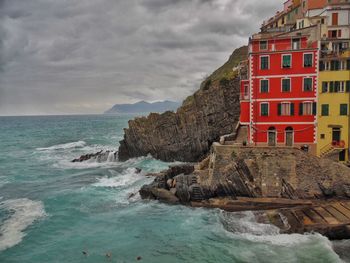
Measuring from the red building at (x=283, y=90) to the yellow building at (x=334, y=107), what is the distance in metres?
0.87

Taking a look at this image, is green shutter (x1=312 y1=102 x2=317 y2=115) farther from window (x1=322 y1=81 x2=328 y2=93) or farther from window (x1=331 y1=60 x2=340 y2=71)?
window (x1=331 y1=60 x2=340 y2=71)

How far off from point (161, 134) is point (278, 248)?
131ft

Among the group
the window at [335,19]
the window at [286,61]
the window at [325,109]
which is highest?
the window at [335,19]

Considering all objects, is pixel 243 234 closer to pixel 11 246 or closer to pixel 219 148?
pixel 219 148

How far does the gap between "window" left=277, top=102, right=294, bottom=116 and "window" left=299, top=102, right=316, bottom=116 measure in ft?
3.16

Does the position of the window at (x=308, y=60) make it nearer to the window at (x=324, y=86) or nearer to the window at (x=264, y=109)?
the window at (x=324, y=86)

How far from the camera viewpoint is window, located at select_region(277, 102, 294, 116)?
121ft

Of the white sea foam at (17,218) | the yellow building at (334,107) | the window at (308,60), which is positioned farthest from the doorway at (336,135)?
the white sea foam at (17,218)

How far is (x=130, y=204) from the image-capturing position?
3638cm

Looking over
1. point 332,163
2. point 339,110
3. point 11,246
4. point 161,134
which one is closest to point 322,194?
point 332,163

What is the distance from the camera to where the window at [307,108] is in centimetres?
3638

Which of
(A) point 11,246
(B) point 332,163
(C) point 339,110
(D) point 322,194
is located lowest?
(A) point 11,246

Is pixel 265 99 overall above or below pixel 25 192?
above

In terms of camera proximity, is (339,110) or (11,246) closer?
(11,246)
